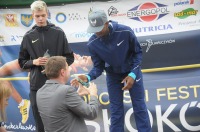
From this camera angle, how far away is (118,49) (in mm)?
3217

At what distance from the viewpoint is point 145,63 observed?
450 centimetres

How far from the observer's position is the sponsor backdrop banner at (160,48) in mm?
4355

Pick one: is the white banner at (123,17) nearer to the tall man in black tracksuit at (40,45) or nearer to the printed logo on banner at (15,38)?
the printed logo on banner at (15,38)

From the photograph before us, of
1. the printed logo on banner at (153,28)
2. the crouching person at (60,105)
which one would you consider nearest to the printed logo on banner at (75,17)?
the printed logo on banner at (153,28)

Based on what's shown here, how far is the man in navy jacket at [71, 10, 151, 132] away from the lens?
316 cm

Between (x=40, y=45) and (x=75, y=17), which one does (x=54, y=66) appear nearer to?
(x=40, y=45)

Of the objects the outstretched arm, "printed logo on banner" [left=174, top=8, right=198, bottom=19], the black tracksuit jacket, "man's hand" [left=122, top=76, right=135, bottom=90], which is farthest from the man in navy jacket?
the outstretched arm

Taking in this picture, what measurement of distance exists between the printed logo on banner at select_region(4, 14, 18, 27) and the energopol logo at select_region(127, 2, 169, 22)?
146cm

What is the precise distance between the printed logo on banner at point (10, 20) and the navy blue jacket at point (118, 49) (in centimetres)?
175

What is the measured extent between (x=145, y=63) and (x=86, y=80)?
152 centimetres

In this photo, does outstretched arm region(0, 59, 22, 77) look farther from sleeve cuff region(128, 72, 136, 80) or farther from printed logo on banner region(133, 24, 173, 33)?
sleeve cuff region(128, 72, 136, 80)

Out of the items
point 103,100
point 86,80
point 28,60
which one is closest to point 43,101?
point 86,80

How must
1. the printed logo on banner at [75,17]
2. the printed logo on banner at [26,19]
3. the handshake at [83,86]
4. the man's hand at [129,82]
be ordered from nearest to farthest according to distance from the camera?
the handshake at [83,86], the man's hand at [129,82], the printed logo on banner at [75,17], the printed logo on banner at [26,19]

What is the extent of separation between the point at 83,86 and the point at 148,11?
1.84 m
